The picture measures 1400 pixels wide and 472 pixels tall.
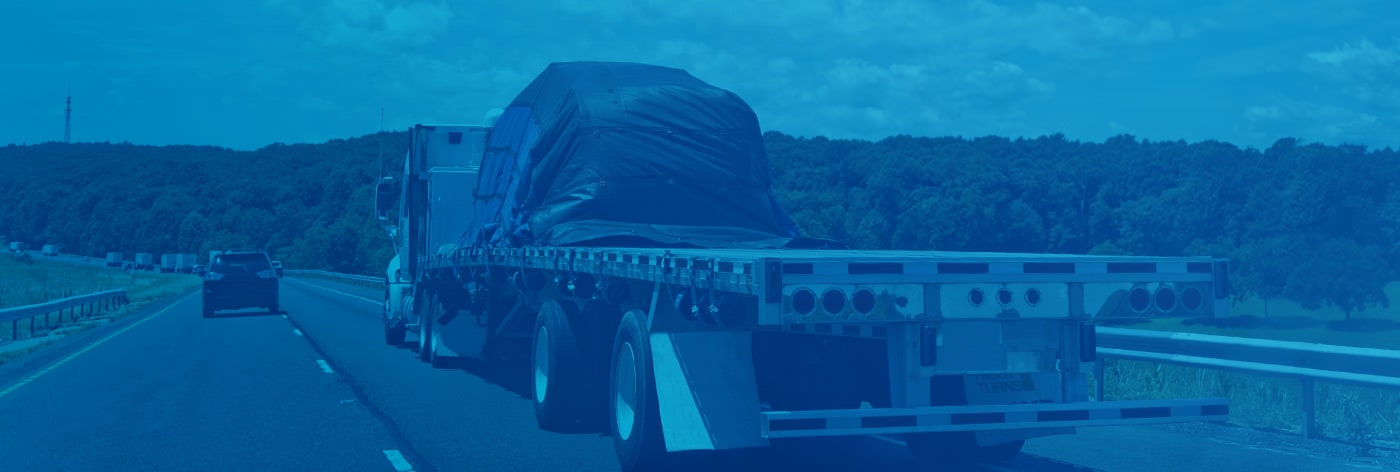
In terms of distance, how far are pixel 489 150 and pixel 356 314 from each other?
61.7ft

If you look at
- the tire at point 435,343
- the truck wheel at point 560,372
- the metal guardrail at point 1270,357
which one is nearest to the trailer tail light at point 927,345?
the truck wheel at point 560,372

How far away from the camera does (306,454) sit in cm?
948

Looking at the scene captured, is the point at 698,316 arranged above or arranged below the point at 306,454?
above

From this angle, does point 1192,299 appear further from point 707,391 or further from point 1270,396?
point 1270,396

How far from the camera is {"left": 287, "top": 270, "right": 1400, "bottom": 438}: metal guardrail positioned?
9.37m

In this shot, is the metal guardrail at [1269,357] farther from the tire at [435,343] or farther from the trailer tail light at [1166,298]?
the tire at [435,343]

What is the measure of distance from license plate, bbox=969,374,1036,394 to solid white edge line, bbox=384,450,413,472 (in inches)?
150

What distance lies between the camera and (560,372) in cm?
991

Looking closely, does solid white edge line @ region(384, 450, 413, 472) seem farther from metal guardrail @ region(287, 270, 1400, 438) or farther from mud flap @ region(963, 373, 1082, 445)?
metal guardrail @ region(287, 270, 1400, 438)

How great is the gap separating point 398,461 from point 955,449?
3.81 metres

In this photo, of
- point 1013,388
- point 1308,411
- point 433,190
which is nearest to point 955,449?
point 1013,388

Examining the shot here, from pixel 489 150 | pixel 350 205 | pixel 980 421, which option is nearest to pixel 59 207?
pixel 350 205

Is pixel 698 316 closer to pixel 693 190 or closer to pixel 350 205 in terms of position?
pixel 693 190

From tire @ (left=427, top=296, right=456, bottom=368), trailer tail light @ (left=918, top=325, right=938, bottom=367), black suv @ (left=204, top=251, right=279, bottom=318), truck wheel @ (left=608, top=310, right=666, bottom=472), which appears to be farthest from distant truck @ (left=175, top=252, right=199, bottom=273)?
trailer tail light @ (left=918, top=325, right=938, bottom=367)
